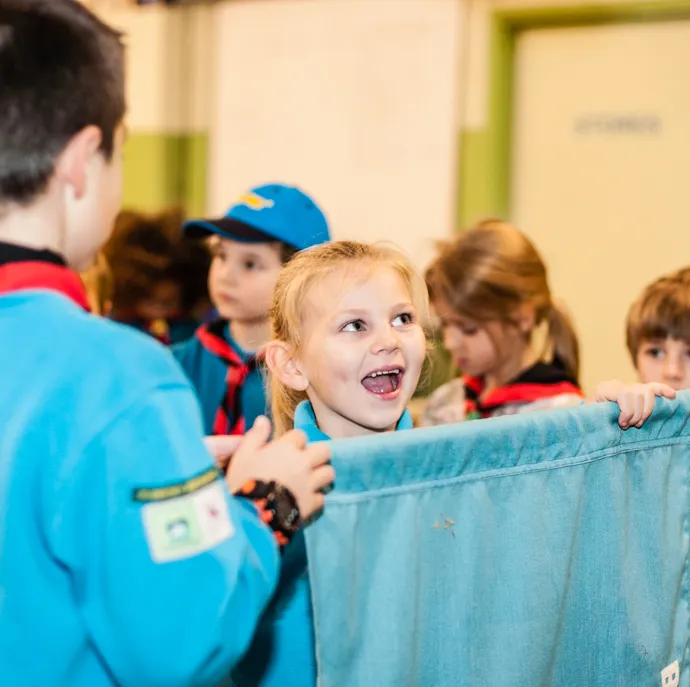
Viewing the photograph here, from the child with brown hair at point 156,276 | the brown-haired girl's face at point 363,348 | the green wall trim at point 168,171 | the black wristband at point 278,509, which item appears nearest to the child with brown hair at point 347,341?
the brown-haired girl's face at point 363,348

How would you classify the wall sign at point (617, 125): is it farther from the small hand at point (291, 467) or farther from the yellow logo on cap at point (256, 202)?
the small hand at point (291, 467)

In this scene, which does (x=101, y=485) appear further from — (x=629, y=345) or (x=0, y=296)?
(x=629, y=345)

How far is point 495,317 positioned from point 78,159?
1665 millimetres

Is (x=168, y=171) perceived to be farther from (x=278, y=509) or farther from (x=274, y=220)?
(x=278, y=509)

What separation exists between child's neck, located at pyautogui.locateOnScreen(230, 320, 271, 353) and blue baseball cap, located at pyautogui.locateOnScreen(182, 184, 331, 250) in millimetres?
242

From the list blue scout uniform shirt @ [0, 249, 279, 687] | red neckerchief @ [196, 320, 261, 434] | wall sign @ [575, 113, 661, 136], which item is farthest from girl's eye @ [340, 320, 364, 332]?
wall sign @ [575, 113, 661, 136]

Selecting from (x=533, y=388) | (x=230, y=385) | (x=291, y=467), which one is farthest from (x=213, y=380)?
(x=291, y=467)

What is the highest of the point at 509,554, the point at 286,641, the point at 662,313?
the point at 662,313

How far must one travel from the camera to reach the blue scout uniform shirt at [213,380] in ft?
8.52

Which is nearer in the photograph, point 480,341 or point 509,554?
point 509,554

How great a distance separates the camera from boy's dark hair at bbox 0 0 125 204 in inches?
35.9

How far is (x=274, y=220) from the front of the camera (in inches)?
100

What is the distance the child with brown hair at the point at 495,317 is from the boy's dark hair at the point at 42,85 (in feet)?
5.33

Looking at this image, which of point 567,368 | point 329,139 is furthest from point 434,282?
point 329,139
